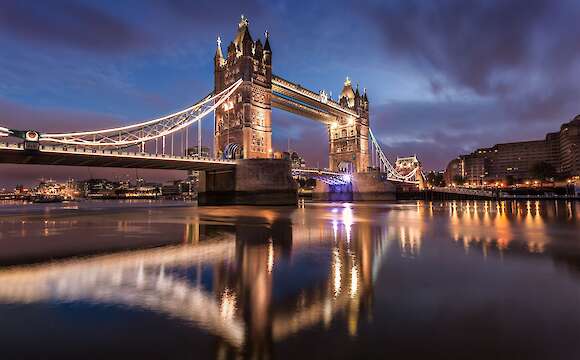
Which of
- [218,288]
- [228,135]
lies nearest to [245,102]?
[228,135]

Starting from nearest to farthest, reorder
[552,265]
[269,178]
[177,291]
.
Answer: [177,291]
[552,265]
[269,178]

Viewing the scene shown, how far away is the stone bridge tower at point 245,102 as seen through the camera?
149 feet

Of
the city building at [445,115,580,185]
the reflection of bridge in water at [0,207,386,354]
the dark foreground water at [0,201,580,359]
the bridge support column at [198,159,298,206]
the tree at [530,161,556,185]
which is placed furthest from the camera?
the city building at [445,115,580,185]

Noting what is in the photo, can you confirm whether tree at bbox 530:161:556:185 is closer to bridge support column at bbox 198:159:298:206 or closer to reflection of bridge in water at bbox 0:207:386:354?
bridge support column at bbox 198:159:298:206

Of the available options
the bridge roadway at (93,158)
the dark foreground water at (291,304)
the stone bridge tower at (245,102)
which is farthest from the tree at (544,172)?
the dark foreground water at (291,304)

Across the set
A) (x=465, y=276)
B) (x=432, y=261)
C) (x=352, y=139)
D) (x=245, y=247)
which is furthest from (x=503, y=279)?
(x=352, y=139)

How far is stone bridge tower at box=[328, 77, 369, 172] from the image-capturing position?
75.9m

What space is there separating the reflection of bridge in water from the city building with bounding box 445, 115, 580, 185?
12095cm

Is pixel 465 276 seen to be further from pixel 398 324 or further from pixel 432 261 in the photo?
pixel 398 324

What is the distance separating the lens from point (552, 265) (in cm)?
705

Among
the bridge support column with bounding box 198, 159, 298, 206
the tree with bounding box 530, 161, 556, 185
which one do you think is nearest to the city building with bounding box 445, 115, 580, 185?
the tree with bounding box 530, 161, 556, 185

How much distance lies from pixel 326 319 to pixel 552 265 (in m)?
5.83

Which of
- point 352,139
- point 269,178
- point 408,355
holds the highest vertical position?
point 352,139

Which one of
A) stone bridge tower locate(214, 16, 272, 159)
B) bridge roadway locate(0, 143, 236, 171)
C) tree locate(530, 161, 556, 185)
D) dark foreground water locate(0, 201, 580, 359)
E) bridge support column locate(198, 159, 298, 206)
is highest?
stone bridge tower locate(214, 16, 272, 159)
